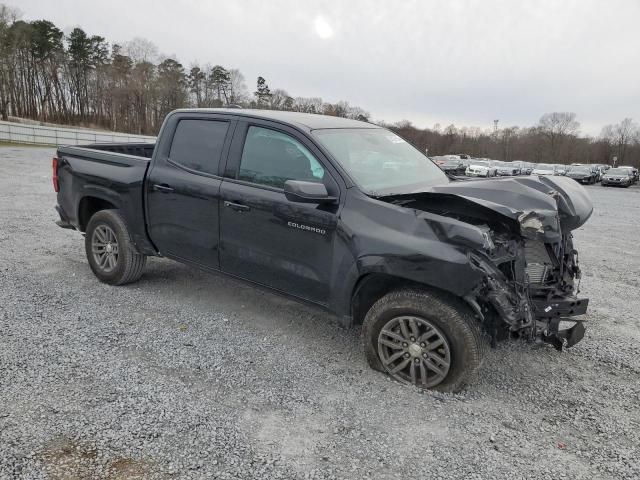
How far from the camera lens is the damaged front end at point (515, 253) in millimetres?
3066

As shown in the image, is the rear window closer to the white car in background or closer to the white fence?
the white fence

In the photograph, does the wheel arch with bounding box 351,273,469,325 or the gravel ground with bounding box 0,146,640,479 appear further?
the wheel arch with bounding box 351,273,469,325

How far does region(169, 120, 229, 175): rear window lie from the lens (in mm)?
4301

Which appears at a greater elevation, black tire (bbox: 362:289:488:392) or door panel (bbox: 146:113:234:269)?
door panel (bbox: 146:113:234:269)

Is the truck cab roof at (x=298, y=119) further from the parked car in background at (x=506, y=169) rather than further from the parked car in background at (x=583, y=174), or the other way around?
the parked car in background at (x=506, y=169)

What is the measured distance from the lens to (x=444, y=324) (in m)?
3.18

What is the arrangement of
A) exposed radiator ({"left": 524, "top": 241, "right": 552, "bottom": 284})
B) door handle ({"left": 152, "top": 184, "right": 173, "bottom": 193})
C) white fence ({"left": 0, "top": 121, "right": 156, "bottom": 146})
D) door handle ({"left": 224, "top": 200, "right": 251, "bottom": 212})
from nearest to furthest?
exposed radiator ({"left": 524, "top": 241, "right": 552, "bottom": 284})
door handle ({"left": 224, "top": 200, "right": 251, "bottom": 212})
door handle ({"left": 152, "top": 184, "right": 173, "bottom": 193})
white fence ({"left": 0, "top": 121, "right": 156, "bottom": 146})

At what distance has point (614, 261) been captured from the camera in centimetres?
749

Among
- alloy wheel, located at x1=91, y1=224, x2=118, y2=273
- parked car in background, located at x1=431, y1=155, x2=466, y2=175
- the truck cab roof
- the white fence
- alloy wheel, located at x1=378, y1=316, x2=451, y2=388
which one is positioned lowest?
alloy wheel, located at x1=378, y1=316, x2=451, y2=388

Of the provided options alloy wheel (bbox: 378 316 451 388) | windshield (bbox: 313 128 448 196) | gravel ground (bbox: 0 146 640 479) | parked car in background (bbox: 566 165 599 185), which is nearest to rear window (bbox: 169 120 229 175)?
windshield (bbox: 313 128 448 196)

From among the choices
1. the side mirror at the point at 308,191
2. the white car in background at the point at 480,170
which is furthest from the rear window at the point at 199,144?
the white car in background at the point at 480,170

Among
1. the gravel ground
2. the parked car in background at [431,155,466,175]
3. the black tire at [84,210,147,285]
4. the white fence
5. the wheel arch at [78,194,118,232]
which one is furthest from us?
the white fence

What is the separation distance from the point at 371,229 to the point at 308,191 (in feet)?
1.71

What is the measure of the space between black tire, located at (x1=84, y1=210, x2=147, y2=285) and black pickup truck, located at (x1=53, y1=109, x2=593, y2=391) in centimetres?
19
